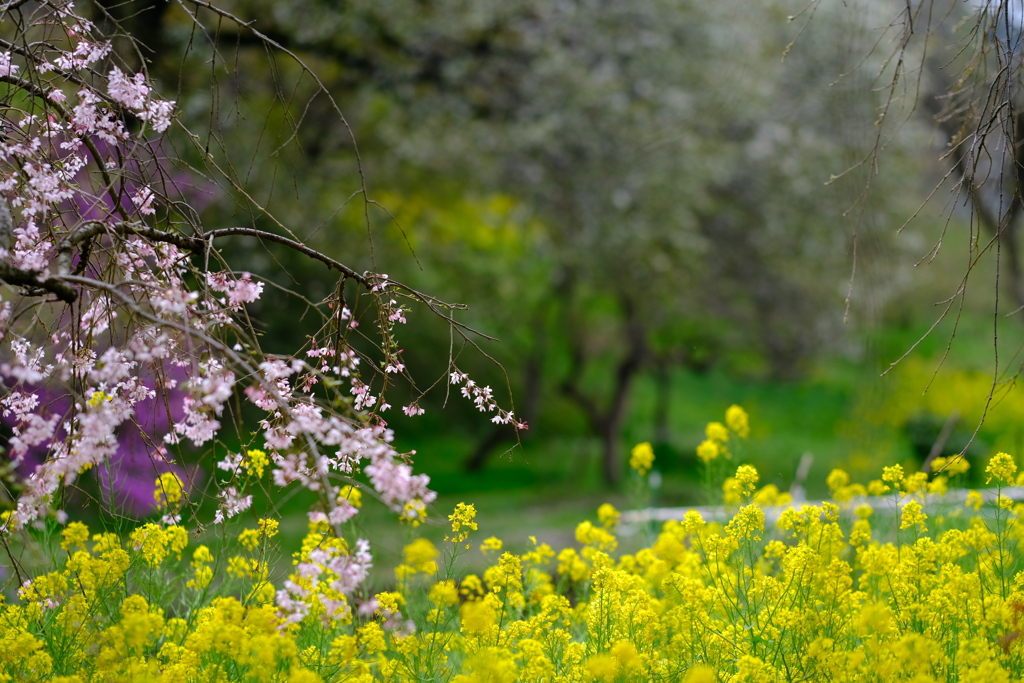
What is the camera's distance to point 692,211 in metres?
11.2

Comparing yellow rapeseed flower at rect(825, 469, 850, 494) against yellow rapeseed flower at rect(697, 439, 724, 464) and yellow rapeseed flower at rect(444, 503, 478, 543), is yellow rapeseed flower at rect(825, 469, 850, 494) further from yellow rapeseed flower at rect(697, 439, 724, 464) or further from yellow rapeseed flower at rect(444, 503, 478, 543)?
yellow rapeseed flower at rect(444, 503, 478, 543)

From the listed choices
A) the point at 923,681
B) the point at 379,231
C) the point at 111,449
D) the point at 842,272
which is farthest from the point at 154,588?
the point at 842,272

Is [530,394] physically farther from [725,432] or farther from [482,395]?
[482,395]

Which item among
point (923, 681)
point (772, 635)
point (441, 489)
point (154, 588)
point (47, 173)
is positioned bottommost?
point (923, 681)

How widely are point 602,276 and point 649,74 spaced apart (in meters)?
2.32

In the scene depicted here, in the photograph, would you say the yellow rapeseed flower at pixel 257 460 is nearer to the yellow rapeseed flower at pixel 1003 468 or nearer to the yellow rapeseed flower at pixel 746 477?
the yellow rapeseed flower at pixel 746 477

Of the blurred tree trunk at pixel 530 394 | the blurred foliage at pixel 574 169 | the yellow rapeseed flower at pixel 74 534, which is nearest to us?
the yellow rapeseed flower at pixel 74 534

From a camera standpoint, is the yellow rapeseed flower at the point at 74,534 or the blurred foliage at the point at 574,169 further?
the blurred foliage at the point at 574,169

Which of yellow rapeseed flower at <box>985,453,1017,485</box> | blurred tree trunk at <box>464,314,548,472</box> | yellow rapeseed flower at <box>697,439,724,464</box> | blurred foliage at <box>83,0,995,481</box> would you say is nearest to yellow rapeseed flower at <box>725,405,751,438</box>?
yellow rapeseed flower at <box>697,439,724,464</box>

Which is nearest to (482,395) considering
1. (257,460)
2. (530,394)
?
(257,460)

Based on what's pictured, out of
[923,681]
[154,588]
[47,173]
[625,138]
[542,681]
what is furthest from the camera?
[625,138]

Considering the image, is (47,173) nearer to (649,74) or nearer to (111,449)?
(111,449)

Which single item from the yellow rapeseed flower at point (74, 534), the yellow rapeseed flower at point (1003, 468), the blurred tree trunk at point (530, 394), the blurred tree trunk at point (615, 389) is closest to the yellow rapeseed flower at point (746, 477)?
the yellow rapeseed flower at point (1003, 468)

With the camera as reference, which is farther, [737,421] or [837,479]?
[737,421]
